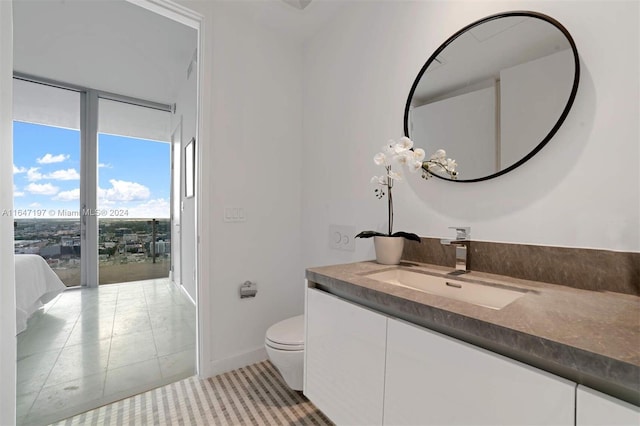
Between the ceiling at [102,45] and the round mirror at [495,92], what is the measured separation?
7.64 feet

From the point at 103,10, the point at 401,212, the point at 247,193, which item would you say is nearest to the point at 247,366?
the point at 247,193

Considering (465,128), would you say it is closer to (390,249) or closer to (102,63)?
(390,249)

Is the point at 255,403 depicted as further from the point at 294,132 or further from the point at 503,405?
the point at 294,132

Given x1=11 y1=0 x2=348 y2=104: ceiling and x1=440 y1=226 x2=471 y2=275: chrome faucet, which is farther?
x1=11 y1=0 x2=348 y2=104: ceiling

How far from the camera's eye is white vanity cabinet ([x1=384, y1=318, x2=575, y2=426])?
1.71ft

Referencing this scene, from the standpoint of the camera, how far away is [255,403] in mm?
1543

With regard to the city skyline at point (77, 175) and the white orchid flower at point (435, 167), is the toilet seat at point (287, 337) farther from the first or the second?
the city skyline at point (77, 175)

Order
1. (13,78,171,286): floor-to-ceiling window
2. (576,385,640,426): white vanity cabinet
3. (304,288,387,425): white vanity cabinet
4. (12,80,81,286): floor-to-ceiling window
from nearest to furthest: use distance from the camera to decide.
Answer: (576,385,640,426): white vanity cabinet, (304,288,387,425): white vanity cabinet, (12,80,81,286): floor-to-ceiling window, (13,78,171,286): floor-to-ceiling window

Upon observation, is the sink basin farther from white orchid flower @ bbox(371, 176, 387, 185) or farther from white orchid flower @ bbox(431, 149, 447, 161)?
white orchid flower @ bbox(431, 149, 447, 161)

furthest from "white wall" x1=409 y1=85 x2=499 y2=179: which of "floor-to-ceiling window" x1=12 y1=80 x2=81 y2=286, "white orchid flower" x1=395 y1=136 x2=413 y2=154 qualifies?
"floor-to-ceiling window" x1=12 y1=80 x2=81 y2=286

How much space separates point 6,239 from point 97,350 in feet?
4.43

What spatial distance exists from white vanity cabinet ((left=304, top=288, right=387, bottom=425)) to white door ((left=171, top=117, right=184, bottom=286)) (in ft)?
9.79

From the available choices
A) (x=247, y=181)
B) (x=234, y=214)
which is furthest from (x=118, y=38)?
(x=234, y=214)

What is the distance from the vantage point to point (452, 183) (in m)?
1.30
